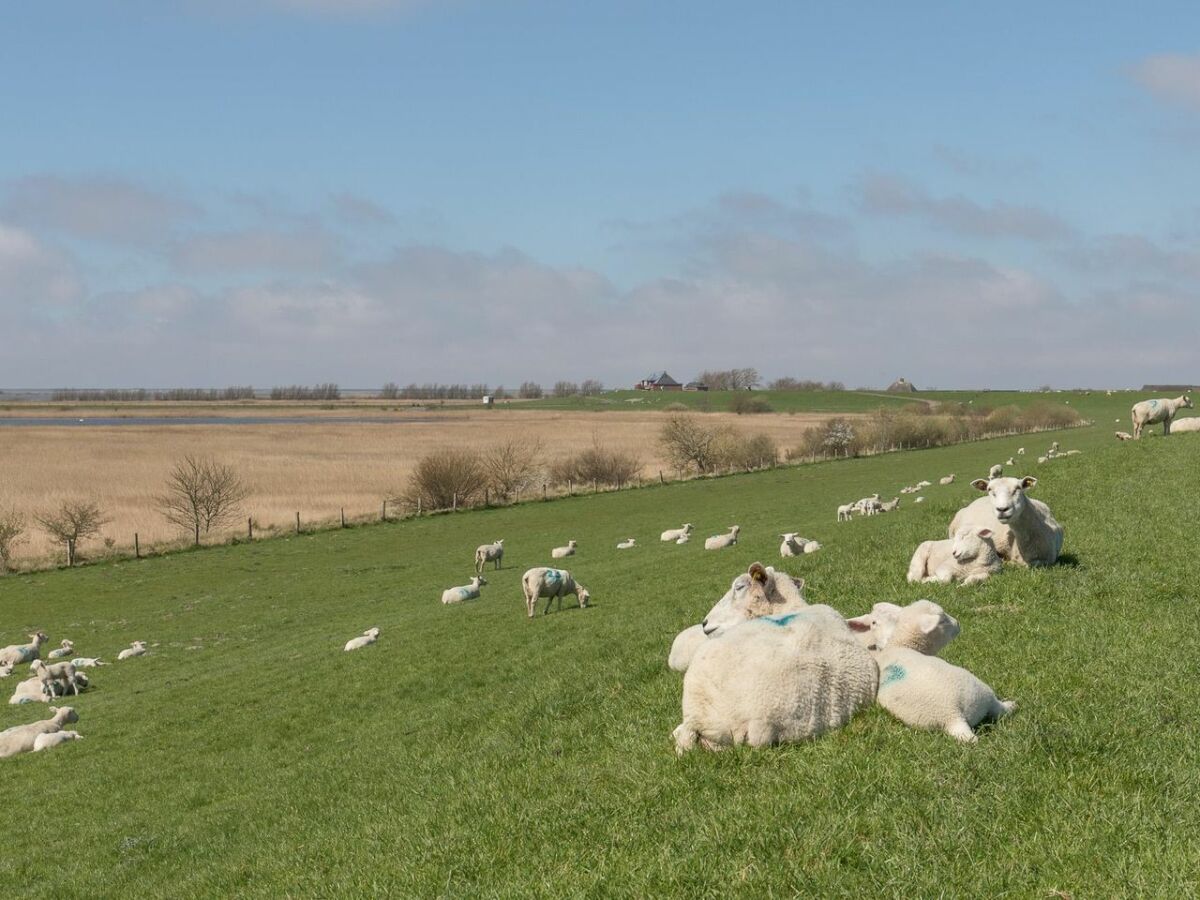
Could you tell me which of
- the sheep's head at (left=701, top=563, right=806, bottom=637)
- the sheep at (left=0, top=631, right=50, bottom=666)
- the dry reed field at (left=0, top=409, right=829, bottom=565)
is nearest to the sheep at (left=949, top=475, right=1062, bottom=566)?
the sheep's head at (left=701, top=563, right=806, bottom=637)

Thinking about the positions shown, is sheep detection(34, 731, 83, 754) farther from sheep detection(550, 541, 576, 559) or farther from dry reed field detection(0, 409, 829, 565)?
dry reed field detection(0, 409, 829, 565)

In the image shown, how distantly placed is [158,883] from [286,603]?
1081 inches

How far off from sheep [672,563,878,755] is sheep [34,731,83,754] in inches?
729

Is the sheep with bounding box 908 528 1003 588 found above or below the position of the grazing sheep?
below

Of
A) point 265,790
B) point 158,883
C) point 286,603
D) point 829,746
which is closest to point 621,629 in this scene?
point 265,790

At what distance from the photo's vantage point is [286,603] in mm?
39469

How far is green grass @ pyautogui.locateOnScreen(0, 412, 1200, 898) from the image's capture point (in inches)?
272

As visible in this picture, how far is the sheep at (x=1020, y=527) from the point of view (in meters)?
15.1

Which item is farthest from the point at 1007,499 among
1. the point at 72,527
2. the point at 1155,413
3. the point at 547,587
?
the point at 72,527

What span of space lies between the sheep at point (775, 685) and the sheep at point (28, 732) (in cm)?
1937

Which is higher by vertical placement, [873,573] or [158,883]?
[873,573]

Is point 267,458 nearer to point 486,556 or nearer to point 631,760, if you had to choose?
point 486,556

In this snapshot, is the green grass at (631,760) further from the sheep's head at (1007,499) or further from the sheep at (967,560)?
the sheep's head at (1007,499)

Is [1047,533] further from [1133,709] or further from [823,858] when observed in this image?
[823,858]
